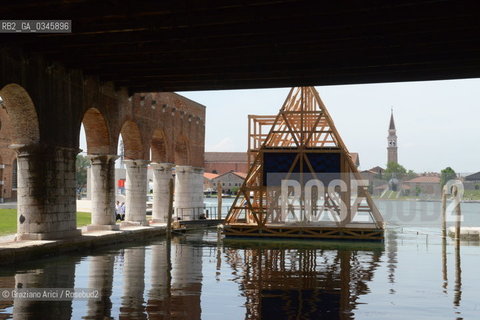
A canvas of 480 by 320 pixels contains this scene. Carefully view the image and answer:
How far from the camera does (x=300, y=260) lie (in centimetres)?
1991

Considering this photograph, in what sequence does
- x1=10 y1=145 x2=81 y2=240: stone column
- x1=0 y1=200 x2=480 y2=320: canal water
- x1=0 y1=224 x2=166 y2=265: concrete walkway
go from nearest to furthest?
x1=0 y1=200 x2=480 y2=320: canal water
x1=0 y1=224 x2=166 y2=265: concrete walkway
x1=10 y1=145 x2=81 y2=240: stone column

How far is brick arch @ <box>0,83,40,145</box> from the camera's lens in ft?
55.7

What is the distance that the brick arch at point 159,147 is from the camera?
3027 centimetres

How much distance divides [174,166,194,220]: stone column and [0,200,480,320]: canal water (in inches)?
378

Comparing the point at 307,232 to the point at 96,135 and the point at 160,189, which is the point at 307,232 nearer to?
the point at 160,189

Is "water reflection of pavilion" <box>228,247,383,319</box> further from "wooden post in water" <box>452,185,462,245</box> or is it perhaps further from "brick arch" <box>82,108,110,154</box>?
"brick arch" <box>82,108,110,154</box>

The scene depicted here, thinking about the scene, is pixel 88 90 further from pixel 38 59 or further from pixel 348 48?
pixel 348 48

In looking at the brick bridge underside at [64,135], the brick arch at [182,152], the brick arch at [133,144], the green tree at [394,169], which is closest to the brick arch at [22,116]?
the brick bridge underside at [64,135]

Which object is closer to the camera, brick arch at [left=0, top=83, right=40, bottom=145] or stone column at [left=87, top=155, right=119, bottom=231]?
brick arch at [left=0, top=83, right=40, bottom=145]

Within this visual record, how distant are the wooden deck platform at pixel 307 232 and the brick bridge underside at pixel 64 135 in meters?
4.60

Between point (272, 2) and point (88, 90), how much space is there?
34.1 feet

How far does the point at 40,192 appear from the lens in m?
18.0

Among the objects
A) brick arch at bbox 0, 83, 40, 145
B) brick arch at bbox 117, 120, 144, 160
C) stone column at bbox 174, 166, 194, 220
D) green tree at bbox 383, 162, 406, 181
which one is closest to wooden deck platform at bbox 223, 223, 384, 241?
brick arch at bbox 117, 120, 144, 160

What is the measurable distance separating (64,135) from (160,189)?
37.4ft
